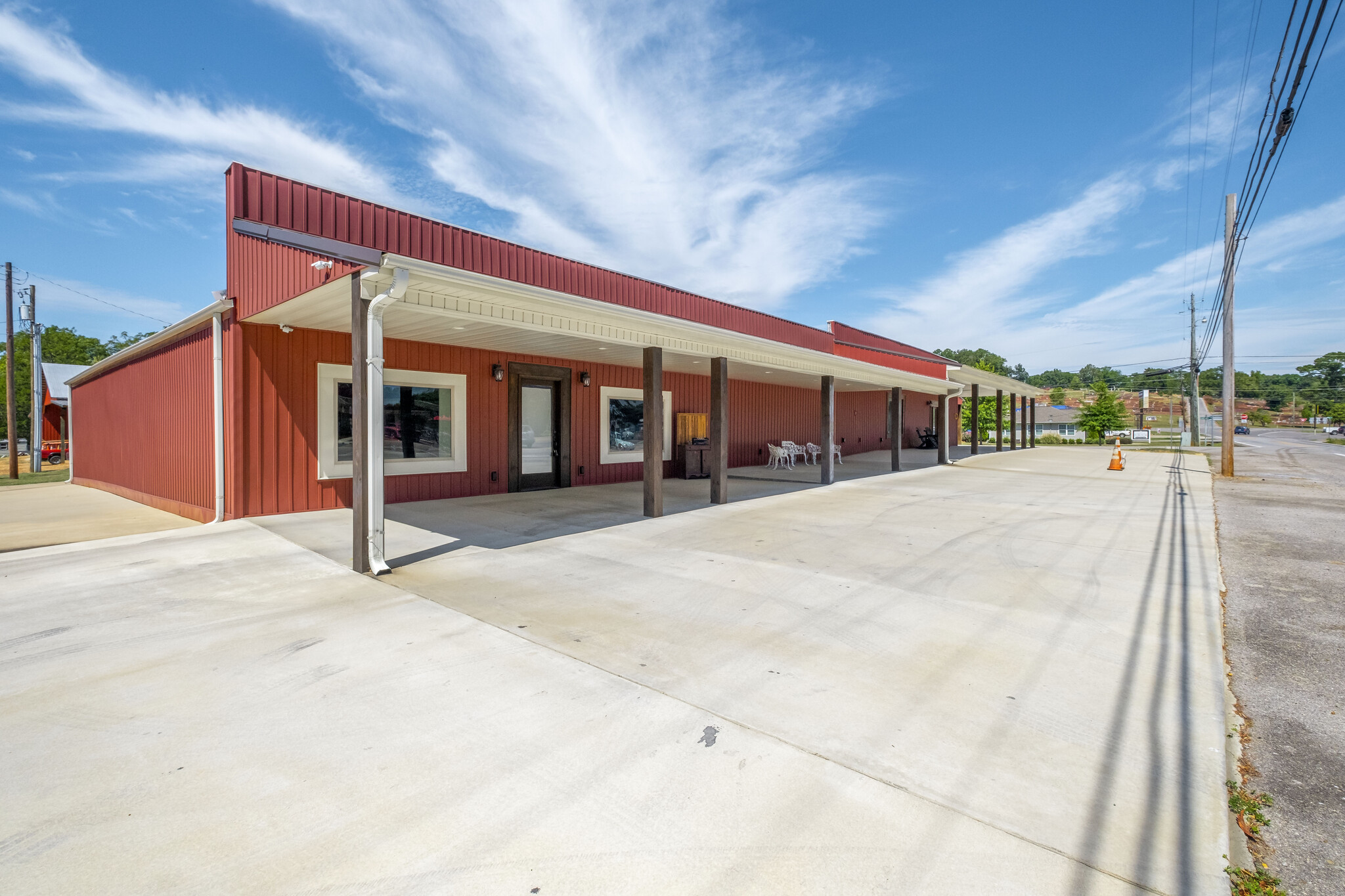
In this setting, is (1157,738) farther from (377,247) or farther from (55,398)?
(55,398)

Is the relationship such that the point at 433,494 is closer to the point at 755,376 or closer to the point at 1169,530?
the point at 755,376

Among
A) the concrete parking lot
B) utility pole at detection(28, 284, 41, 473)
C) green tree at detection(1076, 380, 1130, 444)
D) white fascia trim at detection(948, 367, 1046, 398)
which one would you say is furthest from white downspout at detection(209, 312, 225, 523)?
green tree at detection(1076, 380, 1130, 444)

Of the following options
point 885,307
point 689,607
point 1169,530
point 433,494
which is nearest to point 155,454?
point 433,494

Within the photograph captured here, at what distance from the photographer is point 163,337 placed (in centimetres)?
834

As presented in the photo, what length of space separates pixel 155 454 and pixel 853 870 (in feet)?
38.1

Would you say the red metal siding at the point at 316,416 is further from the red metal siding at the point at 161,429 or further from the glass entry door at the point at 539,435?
the red metal siding at the point at 161,429

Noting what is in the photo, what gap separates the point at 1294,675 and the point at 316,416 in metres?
9.64

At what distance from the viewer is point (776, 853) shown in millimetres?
1702

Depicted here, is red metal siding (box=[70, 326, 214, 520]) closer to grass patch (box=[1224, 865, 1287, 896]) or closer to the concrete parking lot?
the concrete parking lot

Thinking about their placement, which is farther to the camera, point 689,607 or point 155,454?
point 155,454

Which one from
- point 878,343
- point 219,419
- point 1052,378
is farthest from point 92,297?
point 1052,378

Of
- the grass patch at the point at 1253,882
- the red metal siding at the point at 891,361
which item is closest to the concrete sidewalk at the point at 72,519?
the grass patch at the point at 1253,882

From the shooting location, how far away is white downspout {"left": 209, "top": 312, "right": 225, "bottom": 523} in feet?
23.2

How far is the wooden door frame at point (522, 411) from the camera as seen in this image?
9.79 metres
